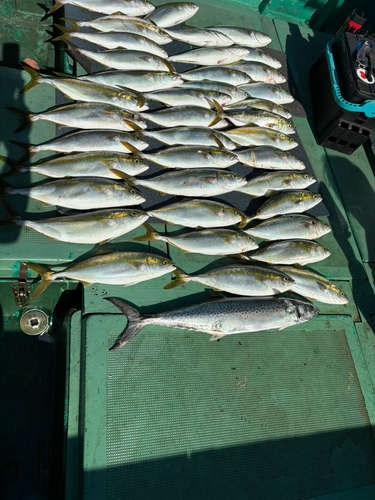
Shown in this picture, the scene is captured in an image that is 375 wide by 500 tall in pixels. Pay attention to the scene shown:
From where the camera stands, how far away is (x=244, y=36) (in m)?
3.97

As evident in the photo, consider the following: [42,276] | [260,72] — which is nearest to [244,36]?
[260,72]

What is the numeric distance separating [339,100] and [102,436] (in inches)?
156

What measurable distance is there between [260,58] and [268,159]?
1.72m

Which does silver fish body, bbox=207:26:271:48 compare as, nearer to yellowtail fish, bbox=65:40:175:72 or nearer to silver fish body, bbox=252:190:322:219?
yellowtail fish, bbox=65:40:175:72

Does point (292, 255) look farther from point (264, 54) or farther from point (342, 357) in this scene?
point (264, 54)

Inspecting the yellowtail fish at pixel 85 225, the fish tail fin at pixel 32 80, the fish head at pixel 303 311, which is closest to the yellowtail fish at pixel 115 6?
the fish tail fin at pixel 32 80

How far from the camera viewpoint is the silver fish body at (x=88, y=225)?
94.7 inches

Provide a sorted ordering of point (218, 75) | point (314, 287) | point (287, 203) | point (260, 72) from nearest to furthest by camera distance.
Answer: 1. point (314, 287)
2. point (287, 203)
3. point (218, 75)
4. point (260, 72)

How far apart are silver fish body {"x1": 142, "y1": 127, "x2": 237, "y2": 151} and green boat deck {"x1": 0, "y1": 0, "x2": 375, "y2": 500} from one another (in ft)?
2.98

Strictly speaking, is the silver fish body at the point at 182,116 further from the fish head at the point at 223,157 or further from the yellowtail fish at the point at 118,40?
the yellowtail fish at the point at 118,40

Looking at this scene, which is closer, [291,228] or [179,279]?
[179,279]

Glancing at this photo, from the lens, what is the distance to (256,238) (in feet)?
10.1

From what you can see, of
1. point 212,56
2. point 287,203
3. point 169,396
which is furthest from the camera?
point 212,56

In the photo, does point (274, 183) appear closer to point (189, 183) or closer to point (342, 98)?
point (189, 183)
